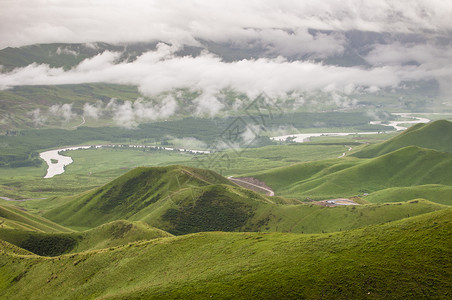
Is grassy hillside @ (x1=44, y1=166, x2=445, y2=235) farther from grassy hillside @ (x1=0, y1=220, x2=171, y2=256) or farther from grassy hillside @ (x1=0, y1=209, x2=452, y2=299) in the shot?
grassy hillside @ (x1=0, y1=209, x2=452, y2=299)

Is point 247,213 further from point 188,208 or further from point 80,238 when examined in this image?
point 80,238

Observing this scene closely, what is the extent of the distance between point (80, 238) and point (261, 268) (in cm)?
8751

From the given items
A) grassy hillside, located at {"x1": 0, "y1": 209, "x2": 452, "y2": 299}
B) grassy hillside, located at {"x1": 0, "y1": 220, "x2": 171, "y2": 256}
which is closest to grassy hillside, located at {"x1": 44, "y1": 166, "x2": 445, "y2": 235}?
grassy hillside, located at {"x1": 0, "y1": 220, "x2": 171, "y2": 256}

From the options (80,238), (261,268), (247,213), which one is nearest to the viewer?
(261,268)

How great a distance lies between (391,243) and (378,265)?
19.9ft

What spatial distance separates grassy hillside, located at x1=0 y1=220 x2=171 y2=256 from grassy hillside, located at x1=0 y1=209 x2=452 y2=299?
27110 millimetres

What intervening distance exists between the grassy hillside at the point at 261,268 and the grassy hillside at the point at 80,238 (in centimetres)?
2711

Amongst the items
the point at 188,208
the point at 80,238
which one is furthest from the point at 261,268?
the point at 188,208

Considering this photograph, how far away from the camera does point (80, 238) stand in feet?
427

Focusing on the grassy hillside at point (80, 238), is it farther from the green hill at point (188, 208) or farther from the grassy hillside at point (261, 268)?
the grassy hillside at point (261, 268)

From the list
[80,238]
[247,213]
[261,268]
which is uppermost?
[261,268]

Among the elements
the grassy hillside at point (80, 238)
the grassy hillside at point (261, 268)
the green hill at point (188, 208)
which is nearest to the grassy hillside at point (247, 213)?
the green hill at point (188, 208)

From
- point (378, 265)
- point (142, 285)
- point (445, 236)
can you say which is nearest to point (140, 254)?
point (142, 285)

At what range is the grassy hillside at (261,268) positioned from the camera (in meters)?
52.4
